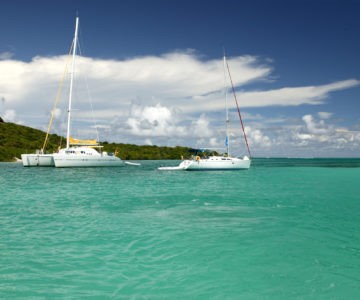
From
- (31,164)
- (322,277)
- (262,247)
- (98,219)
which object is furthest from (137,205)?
(31,164)

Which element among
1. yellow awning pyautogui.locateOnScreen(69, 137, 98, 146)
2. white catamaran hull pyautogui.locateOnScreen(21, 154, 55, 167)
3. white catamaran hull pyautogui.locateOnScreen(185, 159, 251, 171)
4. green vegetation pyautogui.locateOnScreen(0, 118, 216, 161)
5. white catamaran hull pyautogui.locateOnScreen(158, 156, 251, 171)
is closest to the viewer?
white catamaran hull pyautogui.locateOnScreen(158, 156, 251, 171)

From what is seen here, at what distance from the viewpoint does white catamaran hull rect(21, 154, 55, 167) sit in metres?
55.9

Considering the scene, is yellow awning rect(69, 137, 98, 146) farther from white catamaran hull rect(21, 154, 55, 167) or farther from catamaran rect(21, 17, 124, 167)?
white catamaran hull rect(21, 154, 55, 167)

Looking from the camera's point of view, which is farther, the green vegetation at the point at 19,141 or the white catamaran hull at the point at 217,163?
the green vegetation at the point at 19,141

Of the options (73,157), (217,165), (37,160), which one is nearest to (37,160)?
(37,160)

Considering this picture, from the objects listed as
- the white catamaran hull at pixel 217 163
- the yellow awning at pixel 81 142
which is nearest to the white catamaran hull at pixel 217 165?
the white catamaran hull at pixel 217 163

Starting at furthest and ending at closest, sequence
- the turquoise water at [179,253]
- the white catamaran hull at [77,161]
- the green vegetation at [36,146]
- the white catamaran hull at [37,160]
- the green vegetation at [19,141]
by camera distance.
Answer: the green vegetation at [36,146] < the green vegetation at [19,141] < the white catamaran hull at [37,160] < the white catamaran hull at [77,161] < the turquoise water at [179,253]

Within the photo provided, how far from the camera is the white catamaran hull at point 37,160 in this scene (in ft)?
184

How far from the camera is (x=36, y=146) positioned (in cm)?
10294

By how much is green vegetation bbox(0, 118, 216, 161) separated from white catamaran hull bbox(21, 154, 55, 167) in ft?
22.9

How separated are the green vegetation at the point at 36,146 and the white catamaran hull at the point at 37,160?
22.9 ft

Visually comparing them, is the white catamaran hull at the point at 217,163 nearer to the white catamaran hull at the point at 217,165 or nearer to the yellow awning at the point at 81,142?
the white catamaran hull at the point at 217,165

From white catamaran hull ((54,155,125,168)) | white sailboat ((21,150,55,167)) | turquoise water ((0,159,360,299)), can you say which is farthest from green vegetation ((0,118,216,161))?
turquoise water ((0,159,360,299))

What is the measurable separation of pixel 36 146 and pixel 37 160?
51662 millimetres
